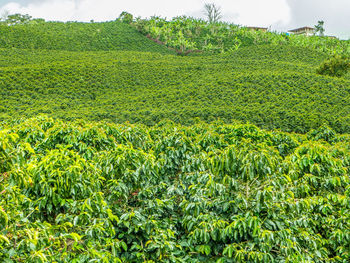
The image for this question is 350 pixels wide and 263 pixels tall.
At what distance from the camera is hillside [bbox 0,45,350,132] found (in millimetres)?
14359

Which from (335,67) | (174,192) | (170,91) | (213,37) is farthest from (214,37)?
(174,192)

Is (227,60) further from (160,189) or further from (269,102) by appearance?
(160,189)

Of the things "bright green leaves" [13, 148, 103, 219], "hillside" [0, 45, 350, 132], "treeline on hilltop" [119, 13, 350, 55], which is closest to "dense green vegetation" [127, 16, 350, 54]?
"treeline on hilltop" [119, 13, 350, 55]

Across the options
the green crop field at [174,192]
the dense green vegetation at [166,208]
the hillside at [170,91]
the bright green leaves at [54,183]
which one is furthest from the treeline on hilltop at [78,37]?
the bright green leaves at [54,183]

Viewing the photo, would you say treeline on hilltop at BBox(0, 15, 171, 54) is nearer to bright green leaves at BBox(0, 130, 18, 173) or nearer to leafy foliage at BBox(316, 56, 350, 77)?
leafy foliage at BBox(316, 56, 350, 77)

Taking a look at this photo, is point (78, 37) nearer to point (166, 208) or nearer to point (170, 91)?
point (170, 91)

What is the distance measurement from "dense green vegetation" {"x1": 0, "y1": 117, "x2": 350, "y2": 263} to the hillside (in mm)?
A: 8674

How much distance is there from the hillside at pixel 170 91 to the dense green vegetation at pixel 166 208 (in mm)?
8674

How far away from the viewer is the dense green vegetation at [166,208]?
10.2ft

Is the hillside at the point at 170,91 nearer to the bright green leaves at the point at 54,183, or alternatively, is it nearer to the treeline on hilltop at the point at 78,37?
the treeline on hilltop at the point at 78,37

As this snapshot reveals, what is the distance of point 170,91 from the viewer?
19766mm

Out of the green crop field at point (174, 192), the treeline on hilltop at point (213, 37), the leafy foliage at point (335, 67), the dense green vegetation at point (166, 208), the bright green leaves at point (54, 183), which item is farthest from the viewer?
the treeline on hilltop at point (213, 37)

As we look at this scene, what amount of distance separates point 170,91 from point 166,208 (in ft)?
51.2

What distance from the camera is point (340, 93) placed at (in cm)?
1747
